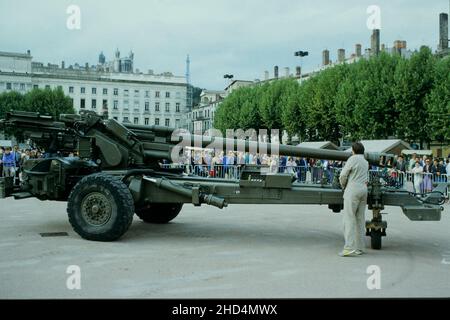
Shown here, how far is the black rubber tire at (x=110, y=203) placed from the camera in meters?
8.91

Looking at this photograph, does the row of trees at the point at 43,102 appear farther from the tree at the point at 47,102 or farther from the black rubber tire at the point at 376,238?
the black rubber tire at the point at 376,238

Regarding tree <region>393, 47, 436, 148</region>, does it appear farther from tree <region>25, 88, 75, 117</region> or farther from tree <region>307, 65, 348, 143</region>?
tree <region>25, 88, 75, 117</region>

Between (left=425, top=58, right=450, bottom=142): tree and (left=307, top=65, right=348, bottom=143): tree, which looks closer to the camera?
(left=425, top=58, right=450, bottom=142): tree

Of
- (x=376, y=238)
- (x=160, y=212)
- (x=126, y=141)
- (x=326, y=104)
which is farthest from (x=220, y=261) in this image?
(x=326, y=104)

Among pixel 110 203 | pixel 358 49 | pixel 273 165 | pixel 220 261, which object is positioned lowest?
pixel 220 261

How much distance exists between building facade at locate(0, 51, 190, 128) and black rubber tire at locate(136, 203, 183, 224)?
91.5 m

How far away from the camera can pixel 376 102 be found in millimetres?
40844

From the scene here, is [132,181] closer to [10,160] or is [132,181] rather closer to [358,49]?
[10,160]

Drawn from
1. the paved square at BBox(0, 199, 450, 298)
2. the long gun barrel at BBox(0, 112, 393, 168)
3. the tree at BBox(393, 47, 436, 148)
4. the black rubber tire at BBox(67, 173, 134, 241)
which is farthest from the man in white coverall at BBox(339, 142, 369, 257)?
the tree at BBox(393, 47, 436, 148)

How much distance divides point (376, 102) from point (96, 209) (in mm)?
34917

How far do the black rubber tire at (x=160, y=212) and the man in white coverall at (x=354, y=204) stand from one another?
13.9ft

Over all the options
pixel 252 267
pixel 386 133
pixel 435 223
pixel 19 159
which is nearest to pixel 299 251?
pixel 252 267

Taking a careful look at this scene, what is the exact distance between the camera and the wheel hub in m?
9.05

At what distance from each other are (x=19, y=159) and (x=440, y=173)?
53.9 ft
